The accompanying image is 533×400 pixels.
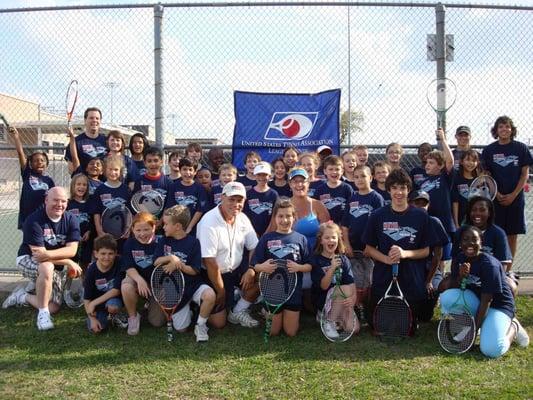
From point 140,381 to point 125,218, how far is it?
213 cm

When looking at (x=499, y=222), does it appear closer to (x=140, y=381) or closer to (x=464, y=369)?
(x=464, y=369)

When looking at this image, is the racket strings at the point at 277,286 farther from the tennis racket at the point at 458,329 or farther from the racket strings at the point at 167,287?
the tennis racket at the point at 458,329

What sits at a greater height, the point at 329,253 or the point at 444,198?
the point at 444,198

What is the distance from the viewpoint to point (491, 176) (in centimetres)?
577

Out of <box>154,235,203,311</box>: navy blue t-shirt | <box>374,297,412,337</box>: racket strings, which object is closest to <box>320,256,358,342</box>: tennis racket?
<box>374,297,412,337</box>: racket strings

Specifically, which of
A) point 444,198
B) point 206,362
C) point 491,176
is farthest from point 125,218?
point 491,176

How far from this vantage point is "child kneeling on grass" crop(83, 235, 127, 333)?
190 inches

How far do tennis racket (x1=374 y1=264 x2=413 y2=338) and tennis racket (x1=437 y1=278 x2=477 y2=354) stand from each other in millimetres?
315

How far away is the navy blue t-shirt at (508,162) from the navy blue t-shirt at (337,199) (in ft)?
5.88

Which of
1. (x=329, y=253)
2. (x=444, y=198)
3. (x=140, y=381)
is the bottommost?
(x=140, y=381)

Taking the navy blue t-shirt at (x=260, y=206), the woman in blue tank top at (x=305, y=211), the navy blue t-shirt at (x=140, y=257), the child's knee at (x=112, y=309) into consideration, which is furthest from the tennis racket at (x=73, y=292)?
the woman in blue tank top at (x=305, y=211)

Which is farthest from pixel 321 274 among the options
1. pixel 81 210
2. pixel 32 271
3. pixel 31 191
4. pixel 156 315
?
pixel 31 191

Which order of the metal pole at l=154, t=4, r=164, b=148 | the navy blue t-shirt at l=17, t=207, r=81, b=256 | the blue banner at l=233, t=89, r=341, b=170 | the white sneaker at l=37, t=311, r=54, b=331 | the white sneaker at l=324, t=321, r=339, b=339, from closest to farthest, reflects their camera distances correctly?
the white sneaker at l=324, t=321, r=339, b=339, the white sneaker at l=37, t=311, r=54, b=331, the navy blue t-shirt at l=17, t=207, r=81, b=256, the metal pole at l=154, t=4, r=164, b=148, the blue banner at l=233, t=89, r=341, b=170

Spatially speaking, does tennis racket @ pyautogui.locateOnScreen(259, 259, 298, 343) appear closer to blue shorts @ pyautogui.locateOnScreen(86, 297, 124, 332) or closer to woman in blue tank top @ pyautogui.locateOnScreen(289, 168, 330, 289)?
woman in blue tank top @ pyautogui.locateOnScreen(289, 168, 330, 289)
